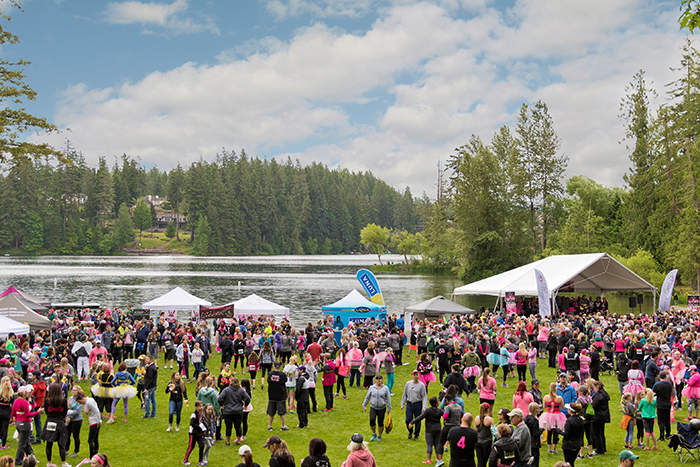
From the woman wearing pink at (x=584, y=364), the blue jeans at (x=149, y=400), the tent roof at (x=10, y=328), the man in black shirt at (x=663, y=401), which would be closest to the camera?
the man in black shirt at (x=663, y=401)

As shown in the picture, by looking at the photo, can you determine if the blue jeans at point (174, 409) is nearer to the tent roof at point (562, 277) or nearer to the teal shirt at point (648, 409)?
the teal shirt at point (648, 409)

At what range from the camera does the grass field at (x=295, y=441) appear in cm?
909

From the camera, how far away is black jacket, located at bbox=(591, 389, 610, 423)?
901cm

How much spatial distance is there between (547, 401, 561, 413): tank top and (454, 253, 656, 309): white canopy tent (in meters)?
16.6

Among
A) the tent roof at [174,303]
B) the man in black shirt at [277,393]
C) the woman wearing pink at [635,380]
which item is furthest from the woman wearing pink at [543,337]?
the tent roof at [174,303]

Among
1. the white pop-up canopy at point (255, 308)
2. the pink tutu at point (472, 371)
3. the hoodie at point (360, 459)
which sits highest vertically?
the white pop-up canopy at point (255, 308)

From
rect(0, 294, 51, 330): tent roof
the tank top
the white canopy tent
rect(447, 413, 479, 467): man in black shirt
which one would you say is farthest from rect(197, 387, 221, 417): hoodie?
the white canopy tent

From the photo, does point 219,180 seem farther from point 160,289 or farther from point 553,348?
point 553,348

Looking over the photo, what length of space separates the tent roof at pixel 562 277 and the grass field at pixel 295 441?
43.6 ft

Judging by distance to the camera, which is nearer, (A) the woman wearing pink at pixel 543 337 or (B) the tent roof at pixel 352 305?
(A) the woman wearing pink at pixel 543 337

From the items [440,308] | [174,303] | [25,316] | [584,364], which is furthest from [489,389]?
[174,303]

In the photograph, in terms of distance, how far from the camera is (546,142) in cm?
5816

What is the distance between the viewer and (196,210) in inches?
5221

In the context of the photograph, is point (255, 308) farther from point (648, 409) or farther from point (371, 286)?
point (648, 409)
